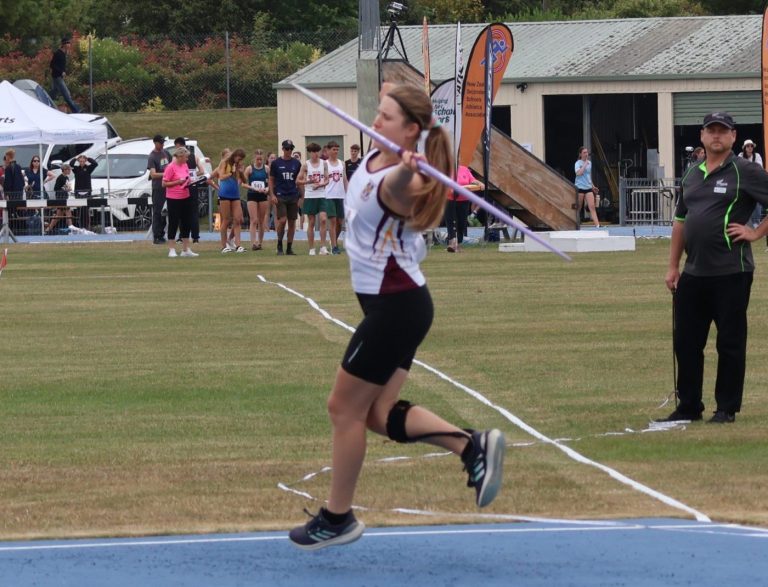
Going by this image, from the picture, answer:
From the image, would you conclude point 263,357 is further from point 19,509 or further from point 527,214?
point 527,214

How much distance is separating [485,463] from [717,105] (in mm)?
37756

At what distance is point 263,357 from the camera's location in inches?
562

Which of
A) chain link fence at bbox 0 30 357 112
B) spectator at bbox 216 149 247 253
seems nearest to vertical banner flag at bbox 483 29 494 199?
spectator at bbox 216 149 247 253

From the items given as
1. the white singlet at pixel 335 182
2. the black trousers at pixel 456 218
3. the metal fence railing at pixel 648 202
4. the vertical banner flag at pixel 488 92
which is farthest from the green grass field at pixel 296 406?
the metal fence railing at pixel 648 202

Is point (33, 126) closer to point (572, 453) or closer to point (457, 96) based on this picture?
point (457, 96)

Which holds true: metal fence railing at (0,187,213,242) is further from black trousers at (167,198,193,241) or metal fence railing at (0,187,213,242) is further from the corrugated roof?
black trousers at (167,198,193,241)

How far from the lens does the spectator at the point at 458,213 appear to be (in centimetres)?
2875

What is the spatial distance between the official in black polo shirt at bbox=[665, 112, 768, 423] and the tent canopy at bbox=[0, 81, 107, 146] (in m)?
27.6

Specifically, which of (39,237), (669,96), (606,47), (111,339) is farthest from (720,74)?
(111,339)

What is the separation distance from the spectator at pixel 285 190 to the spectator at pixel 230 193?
0.74m

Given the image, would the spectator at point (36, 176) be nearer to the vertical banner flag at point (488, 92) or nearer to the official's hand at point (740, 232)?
the vertical banner flag at point (488, 92)

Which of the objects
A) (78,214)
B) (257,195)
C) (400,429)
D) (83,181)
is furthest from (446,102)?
(400,429)

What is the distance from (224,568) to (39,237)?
3127 centimetres

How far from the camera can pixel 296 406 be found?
11453mm
